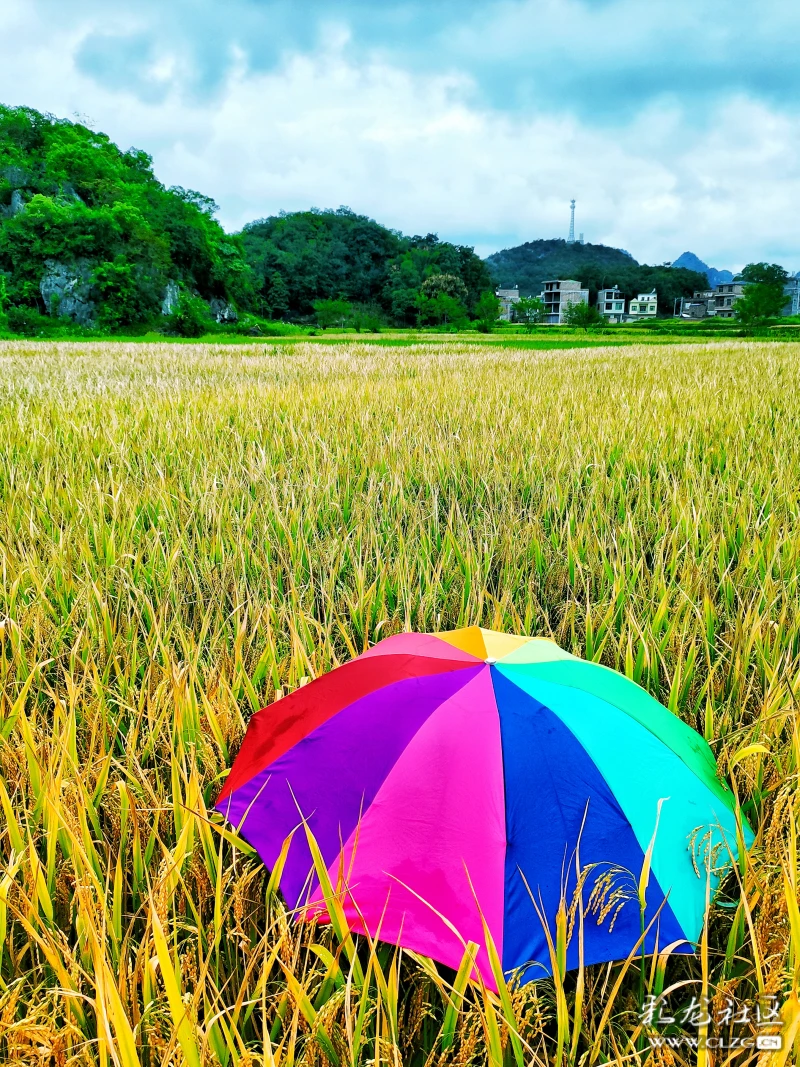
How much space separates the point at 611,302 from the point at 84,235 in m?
91.2

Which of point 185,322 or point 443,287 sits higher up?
point 443,287

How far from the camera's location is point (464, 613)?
1.57m

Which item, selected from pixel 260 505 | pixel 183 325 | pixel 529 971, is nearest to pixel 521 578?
pixel 260 505

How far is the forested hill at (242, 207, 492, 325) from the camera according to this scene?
206 ft

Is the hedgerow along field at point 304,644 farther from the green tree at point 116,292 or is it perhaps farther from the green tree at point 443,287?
the green tree at point 443,287

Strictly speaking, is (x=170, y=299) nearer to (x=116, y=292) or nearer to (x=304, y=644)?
(x=116, y=292)

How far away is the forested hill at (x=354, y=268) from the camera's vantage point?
62656mm

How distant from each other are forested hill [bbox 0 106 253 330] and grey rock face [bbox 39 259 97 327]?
1.9 inches

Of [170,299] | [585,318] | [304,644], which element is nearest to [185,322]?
[170,299]

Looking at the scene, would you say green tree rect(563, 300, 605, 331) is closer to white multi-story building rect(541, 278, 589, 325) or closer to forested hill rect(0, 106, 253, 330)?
forested hill rect(0, 106, 253, 330)

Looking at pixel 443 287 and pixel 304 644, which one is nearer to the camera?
pixel 304 644

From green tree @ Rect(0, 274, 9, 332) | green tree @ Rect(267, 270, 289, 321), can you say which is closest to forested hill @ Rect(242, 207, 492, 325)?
green tree @ Rect(267, 270, 289, 321)

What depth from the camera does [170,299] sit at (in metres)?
34.7

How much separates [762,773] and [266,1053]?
867mm
